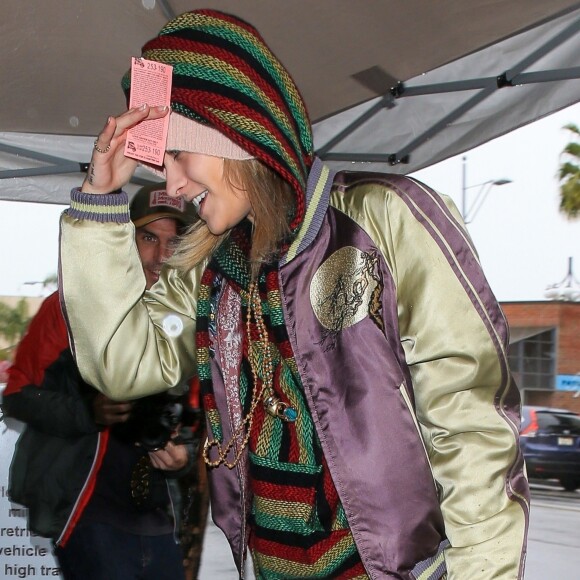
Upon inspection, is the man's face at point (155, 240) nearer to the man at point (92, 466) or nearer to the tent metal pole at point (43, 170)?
the man at point (92, 466)

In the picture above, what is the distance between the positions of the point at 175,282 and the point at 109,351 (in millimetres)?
222

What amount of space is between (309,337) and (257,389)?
0.15 m

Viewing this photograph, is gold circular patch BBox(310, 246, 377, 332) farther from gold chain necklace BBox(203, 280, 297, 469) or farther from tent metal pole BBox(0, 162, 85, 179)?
tent metal pole BBox(0, 162, 85, 179)

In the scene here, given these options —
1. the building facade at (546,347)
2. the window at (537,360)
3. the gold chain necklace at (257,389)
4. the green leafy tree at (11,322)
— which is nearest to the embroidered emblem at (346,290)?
the gold chain necklace at (257,389)

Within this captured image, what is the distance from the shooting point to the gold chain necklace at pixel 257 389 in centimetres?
135

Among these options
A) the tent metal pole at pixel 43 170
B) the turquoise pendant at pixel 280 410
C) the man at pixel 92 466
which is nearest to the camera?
the turquoise pendant at pixel 280 410

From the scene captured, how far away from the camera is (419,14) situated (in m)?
2.84

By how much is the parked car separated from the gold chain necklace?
8438 millimetres

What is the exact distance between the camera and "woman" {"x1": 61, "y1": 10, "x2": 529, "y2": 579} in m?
1.24

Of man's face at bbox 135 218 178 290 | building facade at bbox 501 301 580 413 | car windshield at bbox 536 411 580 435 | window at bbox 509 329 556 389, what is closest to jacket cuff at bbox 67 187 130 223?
man's face at bbox 135 218 178 290

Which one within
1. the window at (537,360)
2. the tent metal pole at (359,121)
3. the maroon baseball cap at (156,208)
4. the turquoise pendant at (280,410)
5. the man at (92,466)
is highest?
the tent metal pole at (359,121)

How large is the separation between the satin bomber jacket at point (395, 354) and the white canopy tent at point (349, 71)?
163 cm

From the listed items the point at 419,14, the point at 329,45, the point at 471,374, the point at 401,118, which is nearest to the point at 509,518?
the point at 471,374

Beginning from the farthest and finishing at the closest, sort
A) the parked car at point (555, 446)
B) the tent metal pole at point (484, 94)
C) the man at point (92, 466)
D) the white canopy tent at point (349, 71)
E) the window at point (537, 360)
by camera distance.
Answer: the window at point (537, 360) → the parked car at point (555, 446) → the tent metal pole at point (484, 94) → the white canopy tent at point (349, 71) → the man at point (92, 466)
